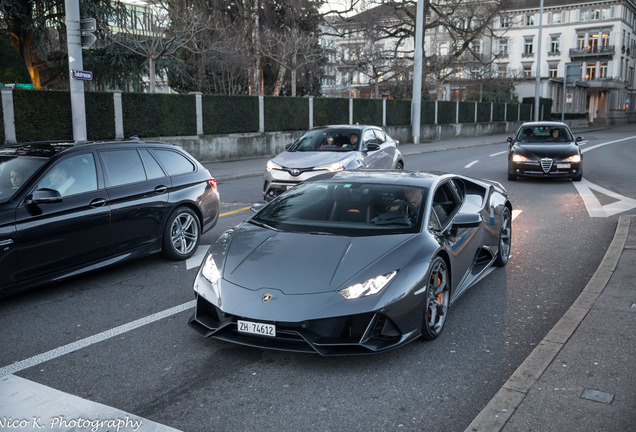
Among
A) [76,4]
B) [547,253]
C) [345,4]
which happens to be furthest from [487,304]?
[345,4]

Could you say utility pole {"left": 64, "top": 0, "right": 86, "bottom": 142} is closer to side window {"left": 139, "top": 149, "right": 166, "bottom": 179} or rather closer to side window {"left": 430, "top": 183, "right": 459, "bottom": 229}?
side window {"left": 139, "top": 149, "right": 166, "bottom": 179}

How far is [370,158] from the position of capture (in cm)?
1317

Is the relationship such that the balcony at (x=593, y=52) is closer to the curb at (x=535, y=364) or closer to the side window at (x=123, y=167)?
the curb at (x=535, y=364)

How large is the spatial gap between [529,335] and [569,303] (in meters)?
1.11

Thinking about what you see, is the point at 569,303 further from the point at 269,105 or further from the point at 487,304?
the point at 269,105

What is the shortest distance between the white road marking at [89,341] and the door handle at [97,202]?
1533 millimetres

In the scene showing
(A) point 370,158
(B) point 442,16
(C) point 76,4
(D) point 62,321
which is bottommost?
(D) point 62,321

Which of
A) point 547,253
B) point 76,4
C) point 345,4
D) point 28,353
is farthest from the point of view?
point 345,4

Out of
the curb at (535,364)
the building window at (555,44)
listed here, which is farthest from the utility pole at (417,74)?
the building window at (555,44)

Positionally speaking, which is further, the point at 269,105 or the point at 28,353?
the point at 269,105

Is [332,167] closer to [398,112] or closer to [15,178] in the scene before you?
[15,178]

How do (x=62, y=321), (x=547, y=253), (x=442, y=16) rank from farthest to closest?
(x=442, y=16)
(x=547, y=253)
(x=62, y=321)

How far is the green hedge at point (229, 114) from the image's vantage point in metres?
23.1

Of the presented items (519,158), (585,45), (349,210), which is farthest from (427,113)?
(585,45)
